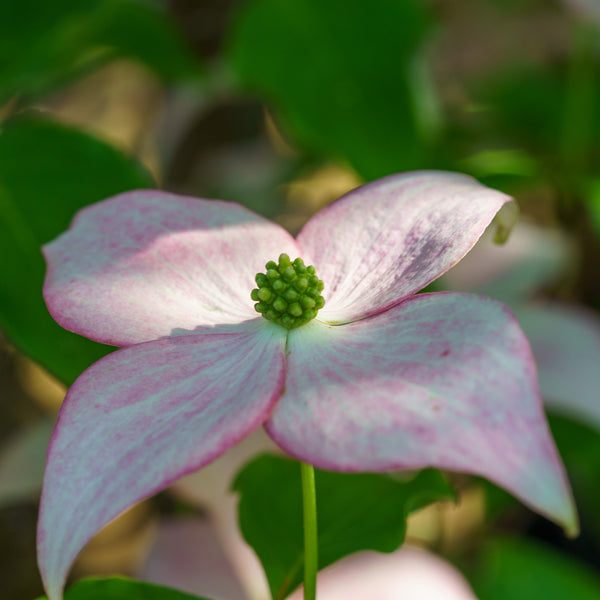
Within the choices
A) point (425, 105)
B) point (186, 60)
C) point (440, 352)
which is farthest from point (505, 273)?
point (440, 352)

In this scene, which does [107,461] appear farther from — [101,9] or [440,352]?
[101,9]

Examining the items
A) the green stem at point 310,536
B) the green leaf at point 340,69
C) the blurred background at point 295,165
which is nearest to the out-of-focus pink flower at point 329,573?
the blurred background at point 295,165

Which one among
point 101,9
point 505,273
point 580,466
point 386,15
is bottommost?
point 580,466

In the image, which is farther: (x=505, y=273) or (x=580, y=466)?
(x=580, y=466)

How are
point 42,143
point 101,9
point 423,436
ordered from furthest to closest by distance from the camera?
point 101,9 < point 42,143 < point 423,436

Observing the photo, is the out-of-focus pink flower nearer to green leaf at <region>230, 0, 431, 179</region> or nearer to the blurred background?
the blurred background

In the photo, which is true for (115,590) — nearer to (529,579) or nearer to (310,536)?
(310,536)

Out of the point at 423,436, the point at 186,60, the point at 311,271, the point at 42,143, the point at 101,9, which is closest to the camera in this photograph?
the point at 423,436

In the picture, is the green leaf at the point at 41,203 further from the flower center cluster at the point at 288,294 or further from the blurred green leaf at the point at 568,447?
the blurred green leaf at the point at 568,447

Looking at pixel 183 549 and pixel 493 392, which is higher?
pixel 493 392
